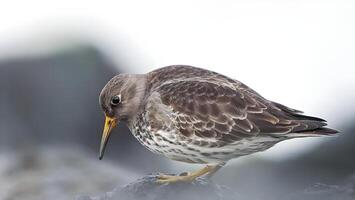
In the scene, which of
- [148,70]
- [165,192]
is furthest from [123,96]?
[148,70]

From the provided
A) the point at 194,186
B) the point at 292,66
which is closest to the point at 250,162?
the point at 194,186

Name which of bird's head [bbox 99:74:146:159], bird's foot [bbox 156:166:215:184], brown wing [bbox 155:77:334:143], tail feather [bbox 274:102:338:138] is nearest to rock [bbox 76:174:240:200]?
bird's foot [bbox 156:166:215:184]

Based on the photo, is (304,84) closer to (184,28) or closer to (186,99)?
(184,28)

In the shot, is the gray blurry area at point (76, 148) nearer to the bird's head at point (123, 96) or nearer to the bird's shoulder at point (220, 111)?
the bird's shoulder at point (220, 111)

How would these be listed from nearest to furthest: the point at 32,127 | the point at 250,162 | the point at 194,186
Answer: the point at 194,186 → the point at 250,162 → the point at 32,127

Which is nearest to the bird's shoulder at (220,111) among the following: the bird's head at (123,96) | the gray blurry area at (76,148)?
the bird's head at (123,96)

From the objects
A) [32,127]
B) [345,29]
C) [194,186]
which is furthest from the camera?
[345,29]

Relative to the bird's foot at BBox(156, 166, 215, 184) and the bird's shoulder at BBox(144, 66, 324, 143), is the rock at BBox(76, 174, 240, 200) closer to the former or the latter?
the bird's foot at BBox(156, 166, 215, 184)
